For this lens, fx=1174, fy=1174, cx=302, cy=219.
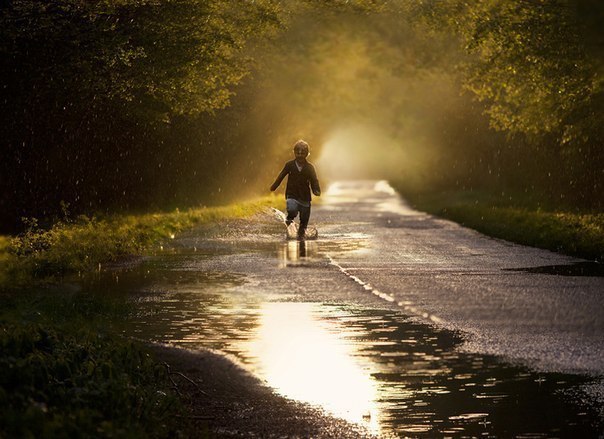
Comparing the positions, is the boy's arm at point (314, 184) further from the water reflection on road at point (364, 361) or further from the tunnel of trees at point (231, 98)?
the water reflection on road at point (364, 361)

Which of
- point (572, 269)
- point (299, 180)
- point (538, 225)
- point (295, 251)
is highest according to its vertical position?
point (299, 180)

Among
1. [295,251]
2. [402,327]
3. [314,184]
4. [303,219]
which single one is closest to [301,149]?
[314,184]

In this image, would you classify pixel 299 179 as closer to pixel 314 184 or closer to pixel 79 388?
pixel 314 184

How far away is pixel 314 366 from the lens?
34.8 feet

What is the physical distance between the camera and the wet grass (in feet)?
78.7

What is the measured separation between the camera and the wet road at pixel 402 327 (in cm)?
886

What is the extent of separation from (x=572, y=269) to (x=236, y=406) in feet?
39.0

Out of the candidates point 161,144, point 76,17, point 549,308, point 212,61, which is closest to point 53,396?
point 549,308

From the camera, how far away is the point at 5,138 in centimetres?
2809

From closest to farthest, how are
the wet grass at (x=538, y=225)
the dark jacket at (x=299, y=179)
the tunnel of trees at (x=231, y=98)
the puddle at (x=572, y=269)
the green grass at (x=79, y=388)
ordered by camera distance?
the green grass at (x=79, y=388) < the puddle at (x=572, y=269) < the wet grass at (x=538, y=225) < the dark jacket at (x=299, y=179) < the tunnel of trees at (x=231, y=98)

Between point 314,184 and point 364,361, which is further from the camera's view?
point 314,184

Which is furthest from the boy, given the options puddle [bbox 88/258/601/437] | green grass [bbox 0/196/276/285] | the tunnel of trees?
puddle [bbox 88/258/601/437]

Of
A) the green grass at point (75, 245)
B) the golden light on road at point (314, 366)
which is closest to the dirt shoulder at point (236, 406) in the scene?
the golden light on road at point (314, 366)

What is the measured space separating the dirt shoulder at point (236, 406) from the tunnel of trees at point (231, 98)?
45.3 ft
